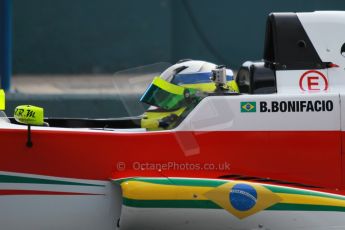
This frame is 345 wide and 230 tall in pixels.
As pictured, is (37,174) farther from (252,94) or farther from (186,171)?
(252,94)

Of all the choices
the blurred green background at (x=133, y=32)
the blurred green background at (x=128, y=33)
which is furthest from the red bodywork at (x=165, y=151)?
the blurred green background at (x=133, y=32)

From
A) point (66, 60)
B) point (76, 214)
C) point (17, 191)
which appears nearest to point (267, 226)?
point (76, 214)

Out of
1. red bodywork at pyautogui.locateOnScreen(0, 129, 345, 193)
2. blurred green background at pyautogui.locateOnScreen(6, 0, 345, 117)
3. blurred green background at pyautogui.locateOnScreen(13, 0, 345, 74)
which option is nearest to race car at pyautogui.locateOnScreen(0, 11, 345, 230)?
red bodywork at pyautogui.locateOnScreen(0, 129, 345, 193)

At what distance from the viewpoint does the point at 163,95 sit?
20.7ft

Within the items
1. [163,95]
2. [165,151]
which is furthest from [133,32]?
[165,151]

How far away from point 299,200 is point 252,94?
0.79 meters

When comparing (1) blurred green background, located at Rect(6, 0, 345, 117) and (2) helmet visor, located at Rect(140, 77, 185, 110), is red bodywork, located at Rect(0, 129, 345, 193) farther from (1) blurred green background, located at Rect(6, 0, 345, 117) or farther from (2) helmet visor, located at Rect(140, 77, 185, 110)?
(1) blurred green background, located at Rect(6, 0, 345, 117)

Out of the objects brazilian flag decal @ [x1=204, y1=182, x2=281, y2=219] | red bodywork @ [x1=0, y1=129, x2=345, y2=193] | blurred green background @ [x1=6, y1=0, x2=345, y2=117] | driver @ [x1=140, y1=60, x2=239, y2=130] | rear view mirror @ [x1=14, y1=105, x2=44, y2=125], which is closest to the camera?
brazilian flag decal @ [x1=204, y1=182, x2=281, y2=219]

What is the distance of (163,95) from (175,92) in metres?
0.09

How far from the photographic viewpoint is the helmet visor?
627 cm

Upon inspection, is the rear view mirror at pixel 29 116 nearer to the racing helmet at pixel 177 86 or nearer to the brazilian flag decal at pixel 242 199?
the racing helmet at pixel 177 86

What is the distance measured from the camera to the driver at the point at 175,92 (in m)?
6.23

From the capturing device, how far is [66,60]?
16.9 m

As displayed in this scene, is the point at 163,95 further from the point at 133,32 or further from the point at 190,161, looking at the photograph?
the point at 133,32
